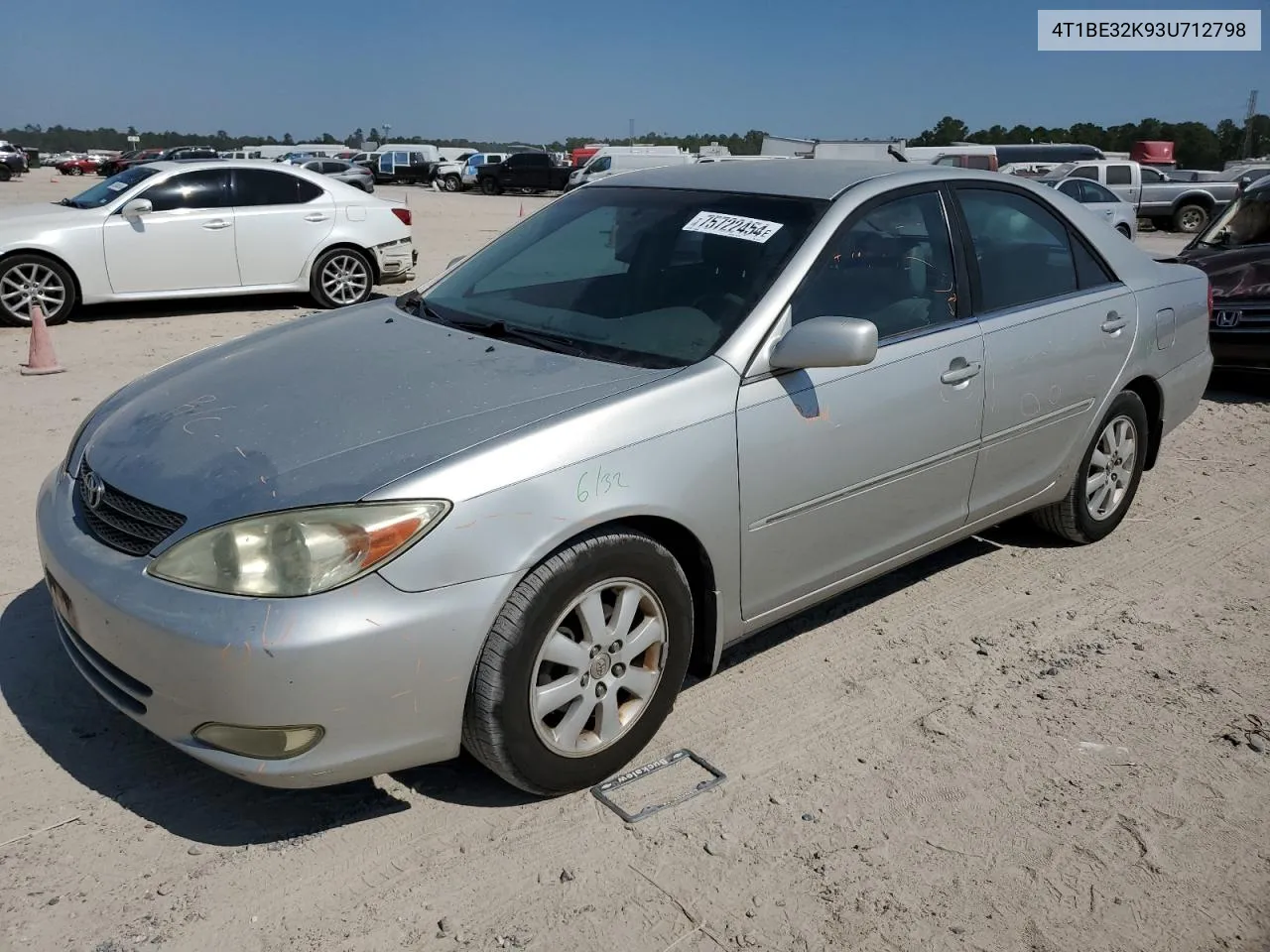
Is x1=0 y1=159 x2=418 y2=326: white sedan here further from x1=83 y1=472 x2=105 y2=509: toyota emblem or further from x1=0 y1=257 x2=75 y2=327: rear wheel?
x1=83 y1=472 x2=105 y2=509: toyota emblem

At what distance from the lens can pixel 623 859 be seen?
9.21 feet

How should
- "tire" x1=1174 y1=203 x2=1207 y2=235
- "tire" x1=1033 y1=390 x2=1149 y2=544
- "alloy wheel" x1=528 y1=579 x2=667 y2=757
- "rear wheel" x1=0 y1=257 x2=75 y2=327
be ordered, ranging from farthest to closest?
"tire" x1=1174 y1=203 x2=1207 y2=235
"rear wheel" x1=0 y1=257 x2=75 y2=327
"tire" x1=1033 y1=390 x2=1149 y2=544
"alloy wheel" x1=528 y1=579 x2=667 y2=757

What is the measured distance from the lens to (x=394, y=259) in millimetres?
11258

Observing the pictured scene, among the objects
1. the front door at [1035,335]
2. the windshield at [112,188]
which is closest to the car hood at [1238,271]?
the front door at [1035,335]

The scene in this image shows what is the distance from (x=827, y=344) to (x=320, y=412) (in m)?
1.47

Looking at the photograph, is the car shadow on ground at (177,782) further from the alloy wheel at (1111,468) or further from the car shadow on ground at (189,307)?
the car shadow on ground at (189,307)

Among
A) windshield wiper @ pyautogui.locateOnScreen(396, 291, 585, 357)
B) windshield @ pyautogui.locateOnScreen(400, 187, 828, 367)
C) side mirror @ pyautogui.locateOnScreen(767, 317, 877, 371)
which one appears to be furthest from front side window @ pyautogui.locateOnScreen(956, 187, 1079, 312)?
windshield wiper @ pyautogui.locateOnScreen(396, 291, 585, 357)

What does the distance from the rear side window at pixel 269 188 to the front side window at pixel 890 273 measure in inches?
320

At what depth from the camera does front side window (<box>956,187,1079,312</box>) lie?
4164mm

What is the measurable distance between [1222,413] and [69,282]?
9477 mm

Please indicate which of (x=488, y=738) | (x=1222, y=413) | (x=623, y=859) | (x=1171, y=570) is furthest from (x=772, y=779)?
(x=1222, y=413)

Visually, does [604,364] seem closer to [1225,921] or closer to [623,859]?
[623,859]

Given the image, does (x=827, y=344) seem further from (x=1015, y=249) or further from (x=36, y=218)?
(x=36, y=218)

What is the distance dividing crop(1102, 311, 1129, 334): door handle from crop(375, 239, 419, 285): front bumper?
8112 mm
